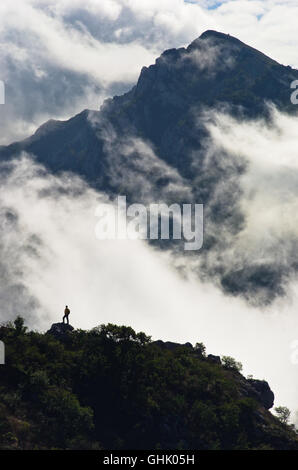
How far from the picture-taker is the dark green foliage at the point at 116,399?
104562mm

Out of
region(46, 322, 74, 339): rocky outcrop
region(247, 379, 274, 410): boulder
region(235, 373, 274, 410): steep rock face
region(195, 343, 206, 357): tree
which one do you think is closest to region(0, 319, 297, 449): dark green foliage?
region(46, 322, 74, 339): rocky outcrop

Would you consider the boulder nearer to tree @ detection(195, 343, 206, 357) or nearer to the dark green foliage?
the dark green foliage

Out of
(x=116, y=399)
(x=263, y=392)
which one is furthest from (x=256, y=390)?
(x=116, y=399)

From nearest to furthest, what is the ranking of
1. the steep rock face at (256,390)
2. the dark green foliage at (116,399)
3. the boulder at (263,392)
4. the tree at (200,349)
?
the dark green foliage at (116,399)
the steep rock face at (256,390)
the boulder at (263,392)
the tree at (200,349)

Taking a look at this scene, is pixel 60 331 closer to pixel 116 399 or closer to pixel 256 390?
pixel 116 399

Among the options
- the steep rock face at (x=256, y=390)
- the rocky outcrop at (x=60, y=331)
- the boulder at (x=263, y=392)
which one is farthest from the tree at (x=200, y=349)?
the rocky outcrop at (x=60, y=331)

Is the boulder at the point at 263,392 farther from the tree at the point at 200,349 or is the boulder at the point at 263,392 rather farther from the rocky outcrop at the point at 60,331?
the rocky outcrop at the point at 60,331

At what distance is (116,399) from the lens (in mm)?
117875

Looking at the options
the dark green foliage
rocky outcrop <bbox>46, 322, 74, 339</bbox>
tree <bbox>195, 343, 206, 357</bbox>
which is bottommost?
the dark green foliage

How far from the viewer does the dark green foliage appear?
10456 centimetres

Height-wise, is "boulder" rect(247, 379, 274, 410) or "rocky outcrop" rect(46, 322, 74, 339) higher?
"rocky outcrop" rect(46, 322, 74, 339)

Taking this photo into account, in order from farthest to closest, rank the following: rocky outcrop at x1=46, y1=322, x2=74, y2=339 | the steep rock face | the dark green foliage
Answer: the steep rock face < rocky outcrop at x1=46, y1=322, x2=74, y2=339 < the dark green foliage

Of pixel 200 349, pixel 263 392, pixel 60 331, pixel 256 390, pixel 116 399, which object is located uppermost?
pixel 60 331
